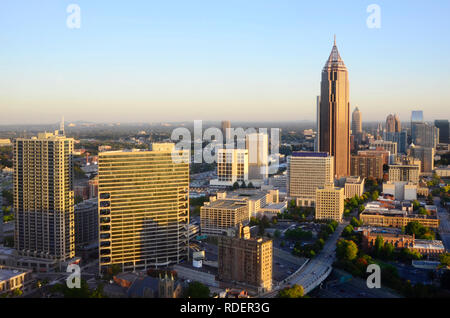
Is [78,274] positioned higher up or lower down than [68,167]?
lower down

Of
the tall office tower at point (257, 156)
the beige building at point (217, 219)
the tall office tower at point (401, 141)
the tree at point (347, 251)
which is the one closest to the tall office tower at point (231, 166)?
the tall office tower at point (257, 156)

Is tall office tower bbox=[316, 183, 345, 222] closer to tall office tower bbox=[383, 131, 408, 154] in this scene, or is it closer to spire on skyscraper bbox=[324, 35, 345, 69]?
spire on skyscraper bbox=[324, 35, 345, 69]

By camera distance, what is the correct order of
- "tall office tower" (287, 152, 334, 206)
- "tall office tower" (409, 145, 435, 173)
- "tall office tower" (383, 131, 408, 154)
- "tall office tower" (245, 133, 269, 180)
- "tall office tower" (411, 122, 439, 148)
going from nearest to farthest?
"tall office tower" (287, 152, 334, 206)
"tall office tower" (245, 133, 269, 180)
"tall office tower" (409, 145, 435, 173)
"tall office tower" (411, 122, 439, 148)
"tall office tower" (383, 131, 408, 154)

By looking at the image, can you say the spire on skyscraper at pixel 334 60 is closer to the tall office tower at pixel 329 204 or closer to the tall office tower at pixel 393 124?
the tall office tower at pixel 329 204

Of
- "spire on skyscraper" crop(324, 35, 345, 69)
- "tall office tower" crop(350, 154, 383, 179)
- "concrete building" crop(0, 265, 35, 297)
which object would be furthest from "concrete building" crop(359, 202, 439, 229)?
"concrete building" crop(0, 265, 35, 297)
